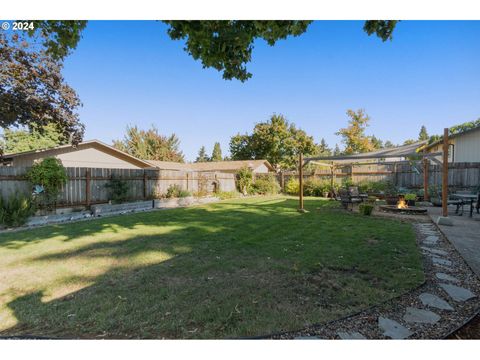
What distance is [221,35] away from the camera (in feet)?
10.1

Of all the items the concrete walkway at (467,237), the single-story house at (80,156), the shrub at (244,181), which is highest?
the single-story house at (80,156)

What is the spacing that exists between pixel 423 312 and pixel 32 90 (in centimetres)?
Result: 1424

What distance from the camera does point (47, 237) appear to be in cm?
613

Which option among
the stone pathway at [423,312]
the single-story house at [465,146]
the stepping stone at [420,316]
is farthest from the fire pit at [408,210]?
the stepping stone at [420,316]

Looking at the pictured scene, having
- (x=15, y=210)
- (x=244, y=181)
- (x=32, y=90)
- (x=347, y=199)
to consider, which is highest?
(x=32, y=90)

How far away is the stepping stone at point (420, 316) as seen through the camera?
2.40m

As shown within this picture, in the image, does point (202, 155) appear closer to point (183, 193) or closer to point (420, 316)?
point (183, 193)

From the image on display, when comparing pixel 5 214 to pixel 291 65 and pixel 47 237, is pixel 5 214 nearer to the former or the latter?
pixel 47 237

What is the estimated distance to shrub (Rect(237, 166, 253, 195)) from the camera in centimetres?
1944

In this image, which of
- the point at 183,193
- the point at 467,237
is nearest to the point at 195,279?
the point at 467,237

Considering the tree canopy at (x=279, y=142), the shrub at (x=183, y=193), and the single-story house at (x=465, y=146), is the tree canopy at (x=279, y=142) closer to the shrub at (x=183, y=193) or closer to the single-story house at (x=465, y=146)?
the single-story house at (x=465, y=146)

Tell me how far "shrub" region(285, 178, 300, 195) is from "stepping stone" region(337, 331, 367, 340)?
55.7ft
